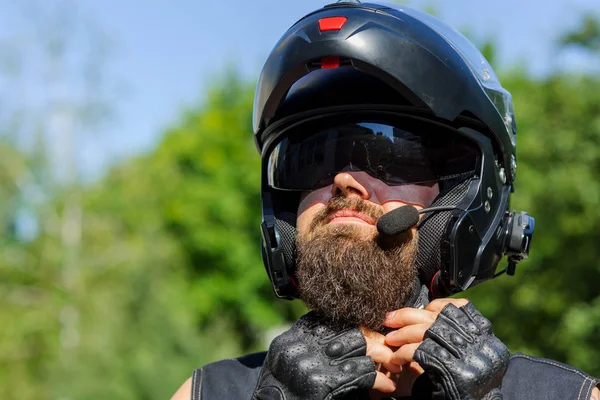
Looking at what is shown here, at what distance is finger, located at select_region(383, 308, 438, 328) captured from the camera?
2346 millimetres

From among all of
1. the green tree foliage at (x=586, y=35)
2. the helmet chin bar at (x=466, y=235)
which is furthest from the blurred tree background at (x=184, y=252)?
the helmet chin bar at (x=466, y=235)

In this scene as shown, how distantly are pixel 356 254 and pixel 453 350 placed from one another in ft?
1.44

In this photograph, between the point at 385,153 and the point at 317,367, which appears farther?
the point at 385,153

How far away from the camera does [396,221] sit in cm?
247

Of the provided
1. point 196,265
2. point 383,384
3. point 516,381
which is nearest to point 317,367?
point 383,384

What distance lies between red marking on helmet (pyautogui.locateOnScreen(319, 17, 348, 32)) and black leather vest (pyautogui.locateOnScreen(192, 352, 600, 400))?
115 centimetres

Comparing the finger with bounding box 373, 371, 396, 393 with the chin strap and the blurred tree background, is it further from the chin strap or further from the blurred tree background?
the blurred tree background

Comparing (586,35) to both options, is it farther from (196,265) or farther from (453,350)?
(196,265)

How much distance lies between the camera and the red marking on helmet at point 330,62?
8.44ft

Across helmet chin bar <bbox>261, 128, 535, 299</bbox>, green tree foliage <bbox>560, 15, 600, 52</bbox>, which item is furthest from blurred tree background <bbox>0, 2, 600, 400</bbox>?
helmet chin bar <bbox>261, 128, 535, 299</bbox>

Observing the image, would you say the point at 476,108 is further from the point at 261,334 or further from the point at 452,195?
the point at 261,334

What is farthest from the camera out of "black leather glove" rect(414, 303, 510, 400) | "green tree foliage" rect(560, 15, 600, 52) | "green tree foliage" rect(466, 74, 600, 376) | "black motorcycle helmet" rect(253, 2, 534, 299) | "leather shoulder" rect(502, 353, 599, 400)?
"green tree foliage" rect(560, 15, 600, 52)

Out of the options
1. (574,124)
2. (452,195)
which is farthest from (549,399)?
(574,124)

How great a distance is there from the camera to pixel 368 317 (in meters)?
2.49
